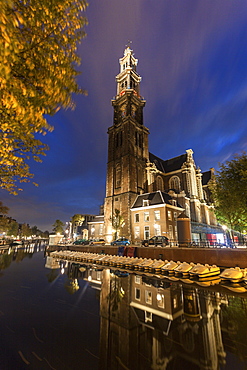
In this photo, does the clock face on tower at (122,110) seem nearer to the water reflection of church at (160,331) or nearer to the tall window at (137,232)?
the tall window at (137,232)

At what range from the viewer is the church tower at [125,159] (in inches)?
1759

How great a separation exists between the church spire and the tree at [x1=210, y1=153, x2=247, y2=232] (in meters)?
49.5

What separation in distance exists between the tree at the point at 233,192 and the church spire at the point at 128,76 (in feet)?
163

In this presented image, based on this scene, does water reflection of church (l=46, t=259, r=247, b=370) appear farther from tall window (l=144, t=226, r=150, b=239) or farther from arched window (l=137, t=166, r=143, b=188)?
arched window (l=137, t=166, r=143, b=188)

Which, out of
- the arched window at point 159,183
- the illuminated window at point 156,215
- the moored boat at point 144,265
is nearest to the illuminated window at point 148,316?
the moored boat at point 144,265

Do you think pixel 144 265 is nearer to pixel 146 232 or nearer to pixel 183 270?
pixel 183 270

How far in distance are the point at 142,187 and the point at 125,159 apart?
32.1 ft

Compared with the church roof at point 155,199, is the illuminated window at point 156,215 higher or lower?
lower

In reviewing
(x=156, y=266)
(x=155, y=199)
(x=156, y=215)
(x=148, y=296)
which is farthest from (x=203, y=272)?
(x=155, y=199)

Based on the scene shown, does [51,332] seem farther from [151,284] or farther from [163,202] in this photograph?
[163,202]

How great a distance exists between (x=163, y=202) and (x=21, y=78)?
34.2 metres

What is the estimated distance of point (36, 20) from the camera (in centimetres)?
444

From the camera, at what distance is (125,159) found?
47.4 metres

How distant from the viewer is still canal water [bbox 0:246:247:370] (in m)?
4.07
